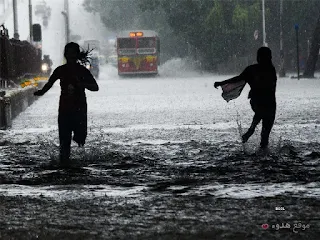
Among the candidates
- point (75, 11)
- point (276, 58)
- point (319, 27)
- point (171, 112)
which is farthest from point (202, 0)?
point (75, 11)

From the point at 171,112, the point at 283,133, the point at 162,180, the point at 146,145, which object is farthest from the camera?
the point at 171,112

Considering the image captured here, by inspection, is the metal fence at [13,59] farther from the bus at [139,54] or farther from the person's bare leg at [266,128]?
the bus at [139,54]

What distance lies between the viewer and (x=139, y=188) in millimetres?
9516

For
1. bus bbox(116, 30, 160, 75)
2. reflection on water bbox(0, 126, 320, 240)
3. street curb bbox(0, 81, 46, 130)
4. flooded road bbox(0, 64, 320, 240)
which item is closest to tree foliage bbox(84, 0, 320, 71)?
bus bbox(116, 30, 160, 75)

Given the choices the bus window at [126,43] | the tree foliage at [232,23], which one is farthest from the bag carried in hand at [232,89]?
the tree foliage at [232,23]

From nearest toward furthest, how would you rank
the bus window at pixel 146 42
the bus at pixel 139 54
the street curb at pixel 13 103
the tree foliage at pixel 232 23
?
the street curb at pixel 13 103, the bus at pixel 139 54, the bus window at pixel 146 42, the tree foliage at pixel 232 23

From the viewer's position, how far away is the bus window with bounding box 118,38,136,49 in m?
67.3

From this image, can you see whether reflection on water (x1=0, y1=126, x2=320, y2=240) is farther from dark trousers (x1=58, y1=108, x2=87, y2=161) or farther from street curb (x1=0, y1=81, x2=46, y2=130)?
street curb (x1=0, y1=81, x2=46, y2=130)

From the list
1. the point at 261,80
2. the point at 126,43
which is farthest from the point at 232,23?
the point at 261,80

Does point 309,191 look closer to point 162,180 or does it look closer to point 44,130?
point 162,180

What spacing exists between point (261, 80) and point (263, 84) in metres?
0.07

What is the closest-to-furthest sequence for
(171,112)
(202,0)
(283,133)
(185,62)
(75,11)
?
1. (283,133)
2. (171,112)
3. (202,0)
4. (185,62)
5. (75,11)

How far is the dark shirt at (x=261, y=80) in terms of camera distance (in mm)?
12820

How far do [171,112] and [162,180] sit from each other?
13.0 metres
